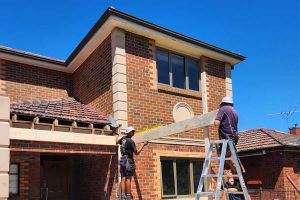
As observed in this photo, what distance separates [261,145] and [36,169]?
10.1 meters

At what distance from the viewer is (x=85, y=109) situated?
11719 millimetres

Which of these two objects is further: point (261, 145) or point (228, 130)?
point (261, 145)

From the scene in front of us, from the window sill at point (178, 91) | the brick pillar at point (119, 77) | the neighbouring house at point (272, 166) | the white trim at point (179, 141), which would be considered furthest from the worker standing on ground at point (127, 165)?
the neighbouring house at point (272, 166)

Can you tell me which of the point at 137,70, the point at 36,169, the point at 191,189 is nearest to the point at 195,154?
the point at 191,189

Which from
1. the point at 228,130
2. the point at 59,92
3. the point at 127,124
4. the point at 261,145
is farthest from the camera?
the point at 261,145

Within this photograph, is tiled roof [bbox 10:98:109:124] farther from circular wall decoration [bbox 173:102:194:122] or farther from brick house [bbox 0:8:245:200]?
circular wall decoration [bbox 173:102:194:122]

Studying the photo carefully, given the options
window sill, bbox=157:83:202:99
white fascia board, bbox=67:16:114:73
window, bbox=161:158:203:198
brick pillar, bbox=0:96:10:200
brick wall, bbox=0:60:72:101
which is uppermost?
white fascia board, bbox=67:16:114:73

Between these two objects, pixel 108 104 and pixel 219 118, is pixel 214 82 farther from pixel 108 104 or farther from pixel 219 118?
pixel 219 118

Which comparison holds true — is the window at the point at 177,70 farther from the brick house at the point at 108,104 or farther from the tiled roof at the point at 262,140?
the tiled roof at the point at 262,140

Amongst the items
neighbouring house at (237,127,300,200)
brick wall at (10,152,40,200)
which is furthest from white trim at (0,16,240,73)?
neighbouring house at (237,127,300,200)

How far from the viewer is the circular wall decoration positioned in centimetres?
1195

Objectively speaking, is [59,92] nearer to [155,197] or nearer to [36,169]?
[36,169]

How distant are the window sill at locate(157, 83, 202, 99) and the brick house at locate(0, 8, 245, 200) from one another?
3 cm

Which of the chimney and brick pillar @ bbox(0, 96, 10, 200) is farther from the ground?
the chimney
